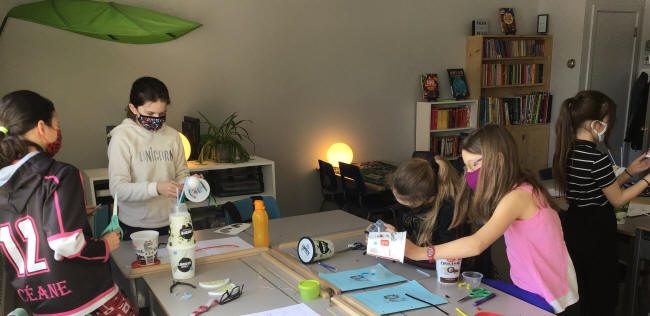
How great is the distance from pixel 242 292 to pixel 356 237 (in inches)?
32.5

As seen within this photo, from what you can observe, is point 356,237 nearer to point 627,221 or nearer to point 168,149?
point 168,149

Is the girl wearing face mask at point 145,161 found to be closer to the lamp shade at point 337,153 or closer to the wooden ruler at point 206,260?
the wooden ruler at point 206,260

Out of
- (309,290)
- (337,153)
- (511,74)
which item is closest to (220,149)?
(337,153)

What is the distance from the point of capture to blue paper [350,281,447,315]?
65.8 inches

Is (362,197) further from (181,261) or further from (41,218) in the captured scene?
(41,218)

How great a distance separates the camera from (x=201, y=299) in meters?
1.76

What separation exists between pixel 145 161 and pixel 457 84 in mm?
3887

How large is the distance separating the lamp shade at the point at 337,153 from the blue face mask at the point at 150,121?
2.70 m

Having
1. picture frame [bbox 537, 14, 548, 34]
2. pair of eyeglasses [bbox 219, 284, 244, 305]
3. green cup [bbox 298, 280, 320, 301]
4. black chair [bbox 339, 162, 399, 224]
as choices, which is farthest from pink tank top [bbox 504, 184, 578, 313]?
picture frame [bbox 537, 14, 548, 34]

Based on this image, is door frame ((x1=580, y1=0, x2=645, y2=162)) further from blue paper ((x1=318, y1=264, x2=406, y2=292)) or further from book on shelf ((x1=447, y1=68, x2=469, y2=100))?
blue paper ((x1=318, y1=264, x2=406, y2=292))

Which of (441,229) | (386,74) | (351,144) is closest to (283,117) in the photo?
(351,144)

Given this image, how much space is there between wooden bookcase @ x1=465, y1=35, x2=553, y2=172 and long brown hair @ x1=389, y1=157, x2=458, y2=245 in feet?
11.6

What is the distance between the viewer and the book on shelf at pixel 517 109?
18.5 feet

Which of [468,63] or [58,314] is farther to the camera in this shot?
[468,63]
